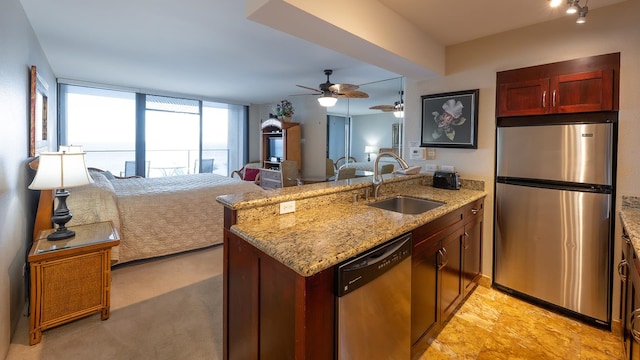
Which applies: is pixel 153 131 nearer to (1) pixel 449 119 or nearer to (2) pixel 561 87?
(1) pixel 449 119

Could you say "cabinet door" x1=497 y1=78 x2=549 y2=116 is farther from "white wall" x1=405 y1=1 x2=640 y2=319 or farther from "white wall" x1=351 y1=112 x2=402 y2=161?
"white wall" x1=351 y1=112 x2=402 y2=161

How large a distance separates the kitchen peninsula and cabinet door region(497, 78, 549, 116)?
927 millimetres

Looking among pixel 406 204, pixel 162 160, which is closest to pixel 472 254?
pixel 406 204

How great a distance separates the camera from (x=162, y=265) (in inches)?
124

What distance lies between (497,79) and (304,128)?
4.25 m

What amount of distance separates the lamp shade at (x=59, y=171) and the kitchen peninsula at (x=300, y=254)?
124 centimetres

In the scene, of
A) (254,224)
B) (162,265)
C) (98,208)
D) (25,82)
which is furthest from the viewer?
(162,265)

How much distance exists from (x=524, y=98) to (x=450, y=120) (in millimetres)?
622

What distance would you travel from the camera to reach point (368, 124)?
14.3ft

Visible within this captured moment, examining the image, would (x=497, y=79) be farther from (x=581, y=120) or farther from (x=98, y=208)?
(x=98, y=208)

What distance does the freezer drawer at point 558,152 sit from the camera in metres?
2.08

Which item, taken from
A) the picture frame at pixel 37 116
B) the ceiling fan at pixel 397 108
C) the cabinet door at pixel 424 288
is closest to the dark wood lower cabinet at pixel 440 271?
the cabinet door at pixel 424 288

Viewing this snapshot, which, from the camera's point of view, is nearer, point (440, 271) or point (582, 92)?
point (440, 271)

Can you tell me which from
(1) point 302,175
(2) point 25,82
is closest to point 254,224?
(2) point 25,82
